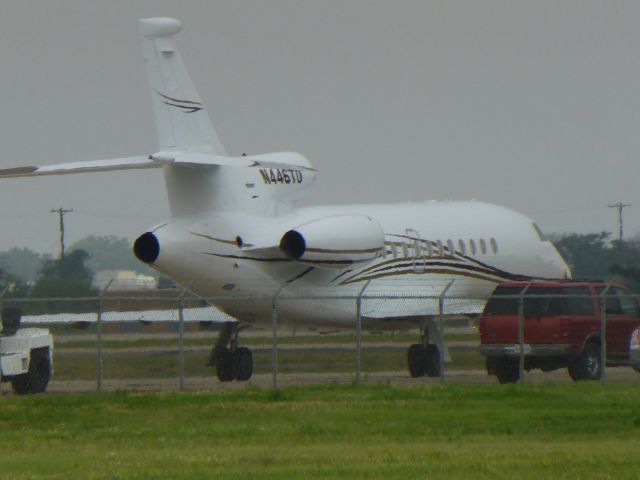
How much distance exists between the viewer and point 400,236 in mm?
36250

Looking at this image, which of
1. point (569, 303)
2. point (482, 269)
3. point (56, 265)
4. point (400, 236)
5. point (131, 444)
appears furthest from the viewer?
point (56, 265)

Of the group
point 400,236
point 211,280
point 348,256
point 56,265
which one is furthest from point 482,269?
point 56,265

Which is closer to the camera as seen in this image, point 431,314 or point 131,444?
point 131,444

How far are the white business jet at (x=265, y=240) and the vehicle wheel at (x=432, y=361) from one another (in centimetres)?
3

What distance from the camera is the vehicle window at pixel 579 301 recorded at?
1200 inches

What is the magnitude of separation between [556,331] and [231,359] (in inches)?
285

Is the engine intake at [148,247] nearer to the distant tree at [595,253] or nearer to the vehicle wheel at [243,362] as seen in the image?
the vehicle wheel at [243,362]

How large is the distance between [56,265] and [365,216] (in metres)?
38.9

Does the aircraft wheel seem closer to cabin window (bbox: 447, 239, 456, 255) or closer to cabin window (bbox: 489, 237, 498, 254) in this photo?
cabin window (bbox: 447, 239, 456, 255)

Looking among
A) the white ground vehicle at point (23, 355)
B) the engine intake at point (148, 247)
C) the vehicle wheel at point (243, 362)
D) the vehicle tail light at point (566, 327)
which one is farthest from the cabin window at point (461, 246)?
the white ground vehicle at point (23, 355)

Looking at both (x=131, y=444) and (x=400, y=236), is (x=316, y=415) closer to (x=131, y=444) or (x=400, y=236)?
(x=131, y=444)

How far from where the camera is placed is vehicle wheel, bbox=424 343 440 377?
3447cm

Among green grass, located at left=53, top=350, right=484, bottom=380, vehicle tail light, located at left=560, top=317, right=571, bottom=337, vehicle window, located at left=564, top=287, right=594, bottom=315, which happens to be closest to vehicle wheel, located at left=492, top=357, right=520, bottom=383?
vehicle tail light, located at left=560, top=317, right=571, bottom=337

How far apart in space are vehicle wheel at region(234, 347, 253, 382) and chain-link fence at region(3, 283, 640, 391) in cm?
3
